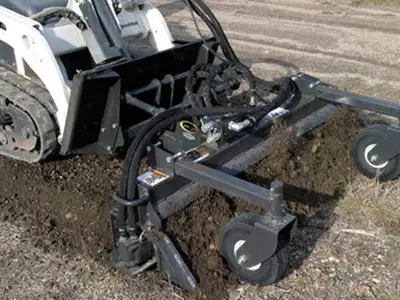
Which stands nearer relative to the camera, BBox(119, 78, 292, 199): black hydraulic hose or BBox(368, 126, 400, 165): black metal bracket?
BBox(119, 78, 292, 199): black hydraulic hose

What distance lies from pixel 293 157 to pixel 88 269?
1607mm

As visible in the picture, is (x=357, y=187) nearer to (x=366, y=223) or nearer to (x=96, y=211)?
(x=366, y=223)

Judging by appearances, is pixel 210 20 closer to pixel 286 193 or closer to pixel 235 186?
pixel 286 193

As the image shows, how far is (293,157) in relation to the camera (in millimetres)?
4215

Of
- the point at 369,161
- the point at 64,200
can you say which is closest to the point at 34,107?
the point at 64,200

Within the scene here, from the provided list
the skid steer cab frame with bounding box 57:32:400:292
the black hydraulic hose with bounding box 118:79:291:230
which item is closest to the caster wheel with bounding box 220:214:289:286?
the skid steer cab frame with bounding box 57:32:400:292

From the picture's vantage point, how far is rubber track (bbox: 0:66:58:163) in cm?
395

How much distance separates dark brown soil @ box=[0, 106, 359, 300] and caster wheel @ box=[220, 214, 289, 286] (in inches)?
5.1

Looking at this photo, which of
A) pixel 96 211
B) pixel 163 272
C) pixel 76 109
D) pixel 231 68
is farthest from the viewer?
pixel 231 68

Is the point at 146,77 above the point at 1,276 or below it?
above

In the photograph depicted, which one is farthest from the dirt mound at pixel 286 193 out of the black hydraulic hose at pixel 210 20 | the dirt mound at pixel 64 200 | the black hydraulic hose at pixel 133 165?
the black hydraulic hose at pixel 210 20

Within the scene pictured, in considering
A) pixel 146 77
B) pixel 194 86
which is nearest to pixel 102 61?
pixel 146 77

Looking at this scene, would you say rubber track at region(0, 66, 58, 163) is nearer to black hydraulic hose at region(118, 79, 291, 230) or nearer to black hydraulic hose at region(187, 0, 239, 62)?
black hydraulic hose at region(118, 79, 291, 230)

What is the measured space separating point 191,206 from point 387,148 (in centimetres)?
146
